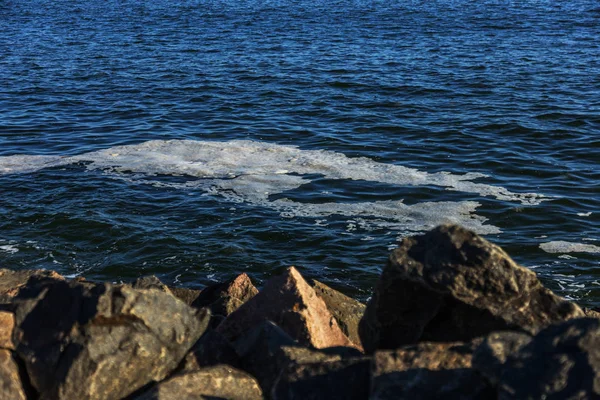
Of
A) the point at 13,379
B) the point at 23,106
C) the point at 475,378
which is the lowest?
the point at 23,106

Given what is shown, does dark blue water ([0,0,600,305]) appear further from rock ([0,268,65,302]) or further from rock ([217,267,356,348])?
rock ([217,267,356,348])

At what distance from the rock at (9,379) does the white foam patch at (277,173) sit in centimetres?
801

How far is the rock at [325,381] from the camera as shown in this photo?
491 cm

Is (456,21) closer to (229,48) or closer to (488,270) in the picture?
(229,48)

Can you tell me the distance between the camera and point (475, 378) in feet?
14.9

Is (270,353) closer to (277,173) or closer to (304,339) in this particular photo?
(304,339)

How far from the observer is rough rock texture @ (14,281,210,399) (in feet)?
18.1

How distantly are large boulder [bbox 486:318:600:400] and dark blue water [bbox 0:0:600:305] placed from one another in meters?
6.34

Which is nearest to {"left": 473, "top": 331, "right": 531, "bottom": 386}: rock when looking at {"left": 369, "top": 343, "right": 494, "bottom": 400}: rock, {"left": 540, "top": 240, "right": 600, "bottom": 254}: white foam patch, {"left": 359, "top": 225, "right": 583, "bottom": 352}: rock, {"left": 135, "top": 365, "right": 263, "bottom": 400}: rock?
{"left": 369, "top": 343, "right": 494, "bottom": 400}: rock

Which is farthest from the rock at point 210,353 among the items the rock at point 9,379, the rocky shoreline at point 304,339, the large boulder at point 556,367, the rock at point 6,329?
the large boulder at point 556,367

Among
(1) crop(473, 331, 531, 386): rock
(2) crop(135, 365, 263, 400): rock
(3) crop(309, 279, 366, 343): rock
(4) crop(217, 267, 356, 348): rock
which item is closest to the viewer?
(1) crop(473, 331, 531, 386): rock

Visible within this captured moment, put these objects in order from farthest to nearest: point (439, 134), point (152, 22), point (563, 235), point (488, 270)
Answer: point (152, 22) < point (439, 134) < point (563, 235) < point (488, 270)

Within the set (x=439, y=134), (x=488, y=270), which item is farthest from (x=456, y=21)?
(x=488, y=270)

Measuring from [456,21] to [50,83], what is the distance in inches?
690
